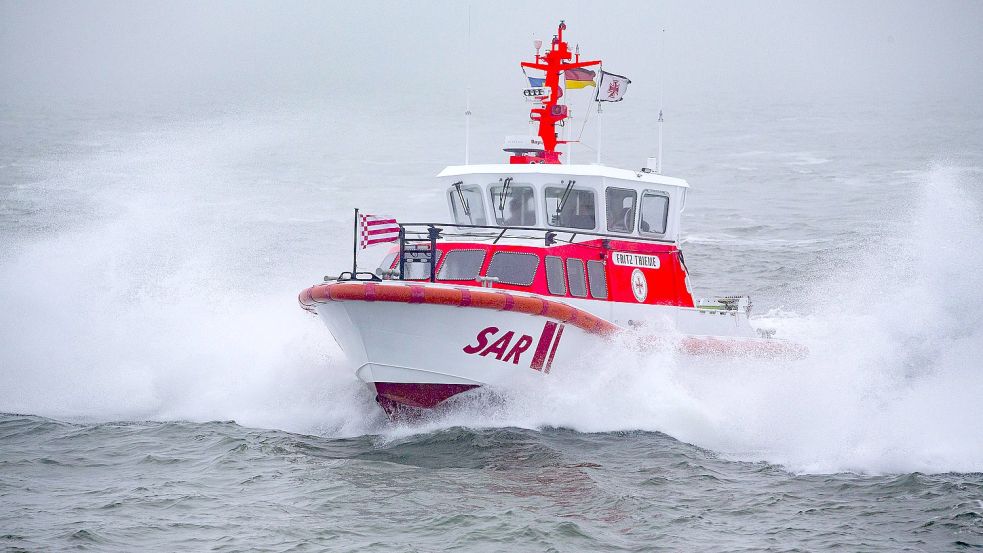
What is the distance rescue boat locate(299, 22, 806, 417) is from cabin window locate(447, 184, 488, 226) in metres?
0.02

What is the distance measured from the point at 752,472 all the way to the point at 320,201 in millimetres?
23026

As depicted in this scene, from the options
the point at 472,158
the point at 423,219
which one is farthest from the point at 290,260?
the point at 472,158

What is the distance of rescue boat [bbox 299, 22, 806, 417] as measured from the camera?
1059cm

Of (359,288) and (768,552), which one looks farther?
(359,288)

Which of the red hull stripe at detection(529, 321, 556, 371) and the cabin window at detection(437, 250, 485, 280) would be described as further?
the cabin window at detection(437, 250, 485, 280)

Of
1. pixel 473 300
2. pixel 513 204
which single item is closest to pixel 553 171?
pixel 513 204

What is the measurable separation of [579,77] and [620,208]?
2.33 metres

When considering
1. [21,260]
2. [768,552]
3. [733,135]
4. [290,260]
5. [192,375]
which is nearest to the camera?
[768,552]

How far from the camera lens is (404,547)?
766 cm

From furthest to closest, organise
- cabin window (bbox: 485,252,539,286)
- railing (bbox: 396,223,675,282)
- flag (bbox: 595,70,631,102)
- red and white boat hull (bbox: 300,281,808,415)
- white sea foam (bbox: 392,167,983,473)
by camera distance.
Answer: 1. flag (bbox: 595,70,631,102)
2. cabin window (bbox: 485,252,539,286)
3. railing (bbox: 396,223,675,282)
4. red and white boat hull (bbox: 300,281,808,415)
5. white sea foam (bbox: 392,167,983,473)

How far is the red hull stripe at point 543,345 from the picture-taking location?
36.0 feet

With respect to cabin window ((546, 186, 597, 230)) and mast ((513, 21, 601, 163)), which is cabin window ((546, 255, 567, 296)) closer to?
cabin window ((546, 186, 597, 230))

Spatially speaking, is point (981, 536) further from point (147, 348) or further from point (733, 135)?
point (733, 135)

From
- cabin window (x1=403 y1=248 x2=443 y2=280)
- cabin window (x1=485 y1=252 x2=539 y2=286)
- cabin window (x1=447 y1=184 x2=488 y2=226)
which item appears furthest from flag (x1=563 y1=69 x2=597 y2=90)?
cabin window (x1=403 y1=248 x2=443 y2=280)
